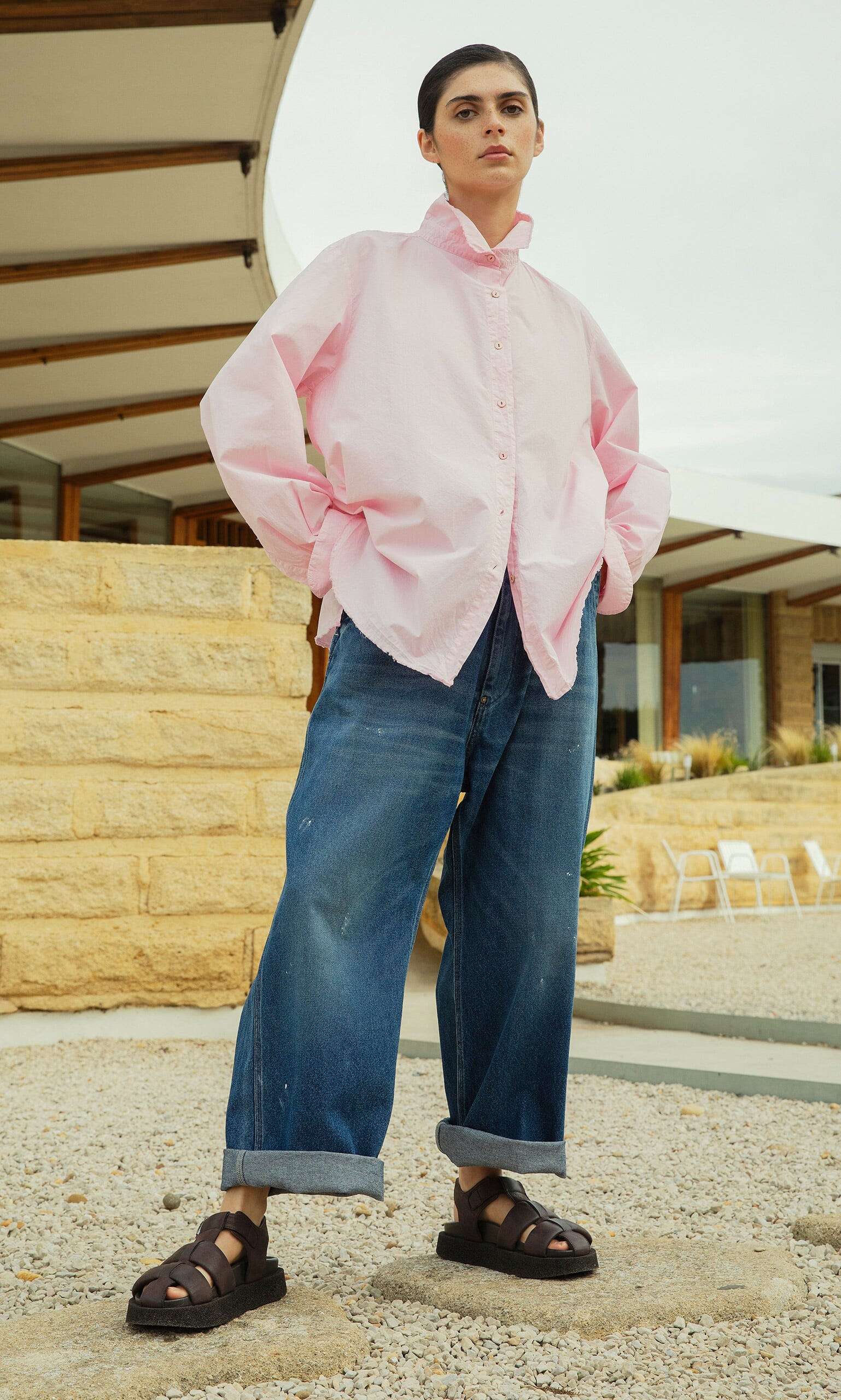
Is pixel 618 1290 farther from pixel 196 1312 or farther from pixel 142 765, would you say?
pixel 142 765

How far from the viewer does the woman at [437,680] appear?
1453 millimetres

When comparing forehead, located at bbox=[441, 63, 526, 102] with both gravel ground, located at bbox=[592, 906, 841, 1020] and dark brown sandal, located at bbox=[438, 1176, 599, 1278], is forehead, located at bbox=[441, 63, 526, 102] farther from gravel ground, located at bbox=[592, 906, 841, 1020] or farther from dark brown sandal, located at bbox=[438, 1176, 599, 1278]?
gravel ground, located at bbox=[592, 906, 841, 1020]

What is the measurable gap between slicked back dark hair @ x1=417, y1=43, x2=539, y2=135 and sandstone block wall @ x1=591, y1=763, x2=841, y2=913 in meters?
8.34

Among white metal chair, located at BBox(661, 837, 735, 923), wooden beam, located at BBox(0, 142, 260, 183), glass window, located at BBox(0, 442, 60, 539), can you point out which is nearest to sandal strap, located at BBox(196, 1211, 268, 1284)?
wooden beam, located at BBox(0, 142, 260, 183)

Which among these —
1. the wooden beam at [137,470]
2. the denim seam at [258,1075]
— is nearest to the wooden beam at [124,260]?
the wooden beam at [137,470]

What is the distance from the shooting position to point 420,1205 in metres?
2.26

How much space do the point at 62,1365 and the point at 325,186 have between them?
1053 centimetres

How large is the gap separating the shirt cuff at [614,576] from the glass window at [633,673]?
1503 cm

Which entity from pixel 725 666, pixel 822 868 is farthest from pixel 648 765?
pixel 725 666

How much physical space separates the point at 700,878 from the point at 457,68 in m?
8.82

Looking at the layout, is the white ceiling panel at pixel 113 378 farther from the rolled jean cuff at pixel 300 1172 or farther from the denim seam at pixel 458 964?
the rolled jean cuff at pixel 300 1172

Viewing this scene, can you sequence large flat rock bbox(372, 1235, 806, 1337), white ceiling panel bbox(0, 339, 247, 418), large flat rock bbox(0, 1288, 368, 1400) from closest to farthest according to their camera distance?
large flat rock bbox(0, 1288, 368, 1400) < large flat rock bbox(372, 1235, 806, 1337) < white ceiling panel bbox(0, 339, 247, 418)

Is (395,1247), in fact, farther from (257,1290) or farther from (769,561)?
(769,561)

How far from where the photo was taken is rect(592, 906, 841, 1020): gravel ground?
5.00 meters
